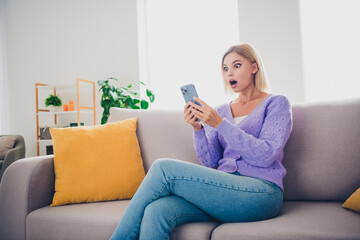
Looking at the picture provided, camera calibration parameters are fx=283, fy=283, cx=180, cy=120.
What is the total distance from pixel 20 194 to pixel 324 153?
1.50 meters

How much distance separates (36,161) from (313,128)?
1.41 metres

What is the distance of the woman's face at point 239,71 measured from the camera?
1415 millimetres

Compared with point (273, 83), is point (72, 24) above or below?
above

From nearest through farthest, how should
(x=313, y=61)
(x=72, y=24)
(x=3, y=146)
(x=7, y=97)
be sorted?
1. (x=313, y=61)
2. (x=3, y=146)
3. (x=72, y=24)
4. (x=7, y=97)

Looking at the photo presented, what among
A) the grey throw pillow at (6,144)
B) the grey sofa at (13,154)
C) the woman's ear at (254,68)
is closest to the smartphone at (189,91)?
the woman's ear at (254,68)

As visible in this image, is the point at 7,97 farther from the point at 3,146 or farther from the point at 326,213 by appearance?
the point at 326,213

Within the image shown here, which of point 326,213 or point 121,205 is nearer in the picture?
point 326,213

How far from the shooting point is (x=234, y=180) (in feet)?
3.54

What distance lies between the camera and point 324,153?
136cm

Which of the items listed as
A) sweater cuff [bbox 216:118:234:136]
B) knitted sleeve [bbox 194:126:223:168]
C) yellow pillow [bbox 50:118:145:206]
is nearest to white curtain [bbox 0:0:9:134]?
yellow pillow [bbox 50:118:145:206]

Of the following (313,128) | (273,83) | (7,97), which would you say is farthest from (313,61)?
(7,97)

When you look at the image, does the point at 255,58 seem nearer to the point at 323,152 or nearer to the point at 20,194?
the point at 323,152

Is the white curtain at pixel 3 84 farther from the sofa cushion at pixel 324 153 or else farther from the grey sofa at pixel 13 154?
the sofa cushion at pixel 324 153

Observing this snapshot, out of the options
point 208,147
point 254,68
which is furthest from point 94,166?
point 254,68
